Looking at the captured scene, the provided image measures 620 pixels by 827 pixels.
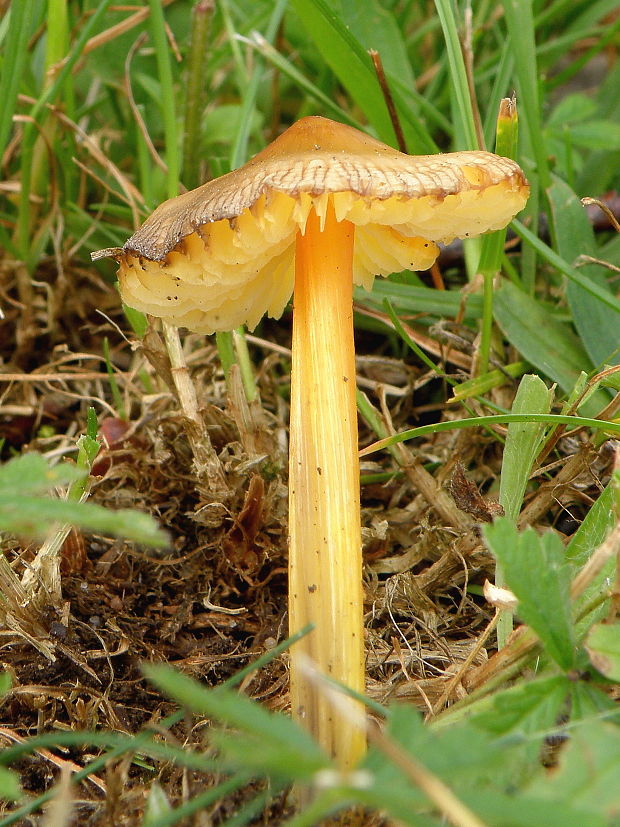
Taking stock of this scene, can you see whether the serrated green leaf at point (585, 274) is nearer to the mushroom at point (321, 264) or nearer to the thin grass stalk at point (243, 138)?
the mushroom at point (321, 264)

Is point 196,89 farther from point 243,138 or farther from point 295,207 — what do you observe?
point 295,207

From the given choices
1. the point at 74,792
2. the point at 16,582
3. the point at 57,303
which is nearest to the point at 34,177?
the point at 57,303

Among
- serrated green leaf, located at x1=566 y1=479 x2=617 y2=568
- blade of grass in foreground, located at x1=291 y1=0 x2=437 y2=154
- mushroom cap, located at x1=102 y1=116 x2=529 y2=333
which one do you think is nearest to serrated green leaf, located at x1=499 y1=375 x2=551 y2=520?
serrated green leaf, located at x1=566 y1=479 x2=617 y2=568

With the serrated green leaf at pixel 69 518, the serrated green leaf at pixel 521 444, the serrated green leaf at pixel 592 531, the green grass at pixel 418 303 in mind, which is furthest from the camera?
the serrated green leaf at pixel 521 444

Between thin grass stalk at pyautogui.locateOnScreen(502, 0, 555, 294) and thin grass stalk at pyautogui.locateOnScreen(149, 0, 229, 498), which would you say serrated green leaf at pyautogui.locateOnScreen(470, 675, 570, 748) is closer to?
thin grass stalk at pyautogui.locateOnScreen(149, 0, 229, 498)

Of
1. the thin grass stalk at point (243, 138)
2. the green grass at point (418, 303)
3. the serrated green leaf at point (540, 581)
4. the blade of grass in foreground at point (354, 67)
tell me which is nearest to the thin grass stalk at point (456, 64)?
the green grass at point (418, 303)

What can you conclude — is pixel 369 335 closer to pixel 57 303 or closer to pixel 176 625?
pixel 57 303

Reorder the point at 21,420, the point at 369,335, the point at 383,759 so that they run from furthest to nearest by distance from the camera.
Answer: the point at 369,335 < the point at 21,420 < the point at 383,759
